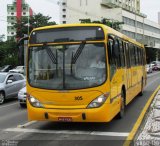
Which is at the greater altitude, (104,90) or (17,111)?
(104,90)

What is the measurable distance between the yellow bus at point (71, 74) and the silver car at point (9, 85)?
8339mm


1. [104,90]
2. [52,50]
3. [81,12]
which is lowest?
[104,90]

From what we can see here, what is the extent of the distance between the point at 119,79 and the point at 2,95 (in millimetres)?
8225

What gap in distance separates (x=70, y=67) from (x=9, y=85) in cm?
951

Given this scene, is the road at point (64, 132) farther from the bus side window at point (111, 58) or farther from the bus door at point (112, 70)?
the bus side window at point (111, 58)

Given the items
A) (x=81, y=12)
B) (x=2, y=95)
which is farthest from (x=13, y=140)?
(x=81, y=12)

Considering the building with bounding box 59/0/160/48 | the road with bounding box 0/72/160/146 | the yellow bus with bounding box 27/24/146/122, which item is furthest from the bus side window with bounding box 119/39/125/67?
the building with bounding box 59/0/160/48

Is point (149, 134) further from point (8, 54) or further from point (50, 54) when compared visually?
point (8, 54)

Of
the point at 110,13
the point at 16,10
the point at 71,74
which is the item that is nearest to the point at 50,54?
the point at 71,74

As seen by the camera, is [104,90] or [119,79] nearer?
[104,90]

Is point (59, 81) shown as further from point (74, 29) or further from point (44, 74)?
point (74, 29)

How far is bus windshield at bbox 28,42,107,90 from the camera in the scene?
1023cm

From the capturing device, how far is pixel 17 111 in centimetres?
1530

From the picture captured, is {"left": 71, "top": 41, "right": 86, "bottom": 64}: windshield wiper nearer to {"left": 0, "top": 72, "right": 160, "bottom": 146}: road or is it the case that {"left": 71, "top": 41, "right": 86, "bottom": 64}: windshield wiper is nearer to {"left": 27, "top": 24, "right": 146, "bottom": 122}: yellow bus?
{"left": 27, "top": 24, "right": 146, "bottom": 122}: yellow bus
